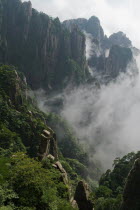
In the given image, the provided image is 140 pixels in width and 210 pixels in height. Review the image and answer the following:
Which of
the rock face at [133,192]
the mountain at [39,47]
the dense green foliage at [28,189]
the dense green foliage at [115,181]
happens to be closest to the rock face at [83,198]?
the rock face at [133,192]

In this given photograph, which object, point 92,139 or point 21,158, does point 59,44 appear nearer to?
point 92,139

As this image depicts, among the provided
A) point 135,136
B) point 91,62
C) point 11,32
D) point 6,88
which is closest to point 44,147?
point 6,88

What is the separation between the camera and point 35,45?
129375 millimetres

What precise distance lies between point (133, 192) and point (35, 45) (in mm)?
112113

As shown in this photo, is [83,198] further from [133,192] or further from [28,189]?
[28,189]

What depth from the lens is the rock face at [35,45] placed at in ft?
414

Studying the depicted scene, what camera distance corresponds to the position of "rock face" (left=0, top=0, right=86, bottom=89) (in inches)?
4968

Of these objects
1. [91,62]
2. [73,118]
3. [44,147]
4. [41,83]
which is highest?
[91,62]

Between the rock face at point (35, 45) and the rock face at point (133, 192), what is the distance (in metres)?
102

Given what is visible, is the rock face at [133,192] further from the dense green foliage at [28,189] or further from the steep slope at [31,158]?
the dense green foliage at [28,189]

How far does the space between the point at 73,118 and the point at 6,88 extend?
64773 millimetres

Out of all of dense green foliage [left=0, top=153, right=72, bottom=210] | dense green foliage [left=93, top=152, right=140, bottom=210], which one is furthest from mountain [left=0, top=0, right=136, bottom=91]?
dense green foliage [left=0, top=153, right=72, bottom=210]

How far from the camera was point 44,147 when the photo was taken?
38.5 meters

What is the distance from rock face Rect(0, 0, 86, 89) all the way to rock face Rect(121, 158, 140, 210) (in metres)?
102
